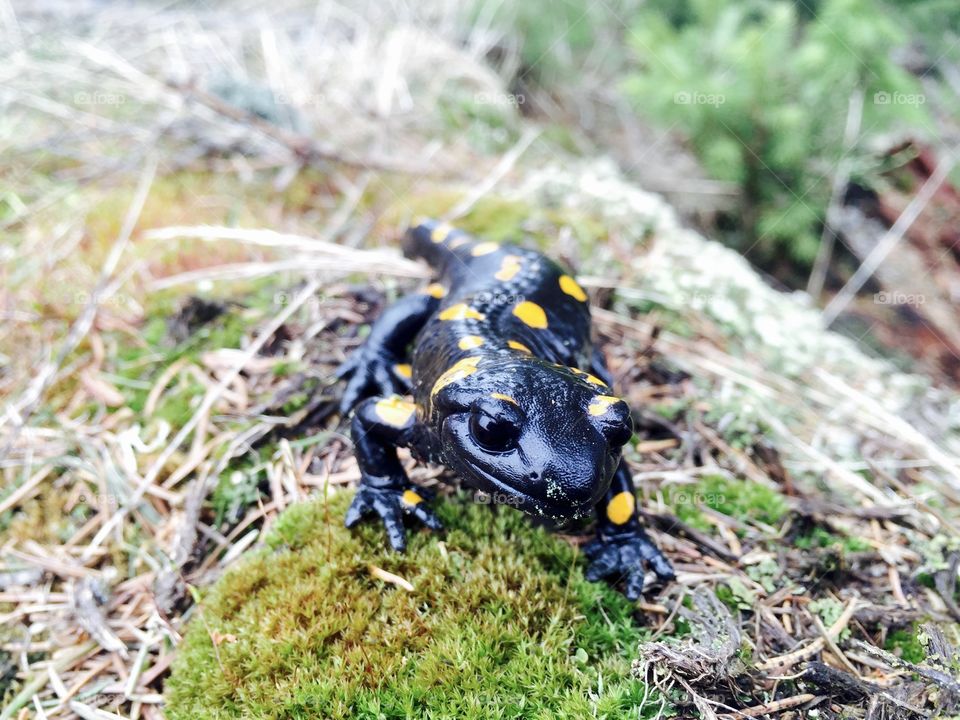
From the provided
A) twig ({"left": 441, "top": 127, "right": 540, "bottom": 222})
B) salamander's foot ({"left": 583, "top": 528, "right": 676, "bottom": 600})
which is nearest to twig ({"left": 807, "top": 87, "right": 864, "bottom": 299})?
twig ({"left": 441, "top": 127, "right": 540, "bottom": 222})

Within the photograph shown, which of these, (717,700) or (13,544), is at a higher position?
(717,700)

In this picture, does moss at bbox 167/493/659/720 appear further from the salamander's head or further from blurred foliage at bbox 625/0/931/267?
blurred foliage at bbox 625/0/931/267

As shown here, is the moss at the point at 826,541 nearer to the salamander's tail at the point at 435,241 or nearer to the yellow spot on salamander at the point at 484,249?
the yellow spot on salamander at the point at 484,249

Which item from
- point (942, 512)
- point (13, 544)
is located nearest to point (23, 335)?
point (13, 544)

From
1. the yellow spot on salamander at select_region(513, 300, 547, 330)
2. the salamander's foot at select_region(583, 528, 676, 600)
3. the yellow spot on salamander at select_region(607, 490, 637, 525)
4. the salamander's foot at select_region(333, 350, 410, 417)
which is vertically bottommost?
the salamander's foot at select_region(333, 350, 410, 417)

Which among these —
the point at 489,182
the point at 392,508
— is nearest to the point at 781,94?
the point at 489,182

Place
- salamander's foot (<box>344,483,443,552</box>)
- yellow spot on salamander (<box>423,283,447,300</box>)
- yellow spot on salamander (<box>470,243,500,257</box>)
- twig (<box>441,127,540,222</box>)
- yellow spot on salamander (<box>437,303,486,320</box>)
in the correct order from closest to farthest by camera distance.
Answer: salamander's foot (<box>344,483,443,552</box>) → yellow spot on salamander (<box>437,303,486,320</box>) → yellow spot on salamander (<box>423,283,447,300</box>) → yellow spot on salamander (<box>470,243,500,257</box>) → twig (<box>441,127,540,222</box>)

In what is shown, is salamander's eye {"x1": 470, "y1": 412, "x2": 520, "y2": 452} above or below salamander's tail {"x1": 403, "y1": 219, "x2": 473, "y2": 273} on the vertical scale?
above

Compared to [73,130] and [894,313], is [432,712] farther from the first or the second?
[894,313]
